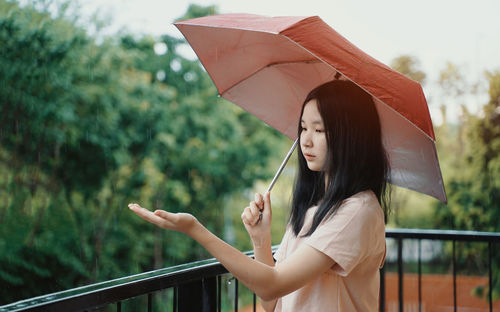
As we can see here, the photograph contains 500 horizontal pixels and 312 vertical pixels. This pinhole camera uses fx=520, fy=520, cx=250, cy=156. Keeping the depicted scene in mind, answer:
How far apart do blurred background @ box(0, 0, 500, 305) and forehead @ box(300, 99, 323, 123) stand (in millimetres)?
6291

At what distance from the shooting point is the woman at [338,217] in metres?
1.22

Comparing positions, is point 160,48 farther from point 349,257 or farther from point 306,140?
point 349,257

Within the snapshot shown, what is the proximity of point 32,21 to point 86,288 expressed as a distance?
6433 millimetres

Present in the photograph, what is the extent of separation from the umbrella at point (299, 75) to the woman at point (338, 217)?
84mm

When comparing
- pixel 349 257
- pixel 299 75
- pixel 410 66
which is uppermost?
pixel 410 66

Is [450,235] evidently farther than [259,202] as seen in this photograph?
→ Yes

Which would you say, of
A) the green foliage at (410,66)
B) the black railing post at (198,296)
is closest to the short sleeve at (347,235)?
the black railing post at (198,296)

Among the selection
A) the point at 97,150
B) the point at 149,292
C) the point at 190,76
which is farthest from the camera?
the point at 190,76

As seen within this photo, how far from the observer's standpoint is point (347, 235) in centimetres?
123

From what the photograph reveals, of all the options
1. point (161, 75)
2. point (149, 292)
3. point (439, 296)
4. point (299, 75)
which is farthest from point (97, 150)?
point (149, 292)

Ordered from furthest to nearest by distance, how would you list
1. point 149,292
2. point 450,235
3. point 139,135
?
point 139,135 → point 450,235 → point 149,292

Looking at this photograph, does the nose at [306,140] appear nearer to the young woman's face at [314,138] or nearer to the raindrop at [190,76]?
the young woman's face at [314,138]

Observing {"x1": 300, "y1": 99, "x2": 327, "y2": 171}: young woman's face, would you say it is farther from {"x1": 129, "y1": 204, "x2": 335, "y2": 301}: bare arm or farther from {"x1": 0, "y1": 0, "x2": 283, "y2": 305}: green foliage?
{"x1": 0, "y1": 0, "x2": 283, "y2": 305}: green foliage

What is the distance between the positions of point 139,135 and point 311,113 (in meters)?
7.13
